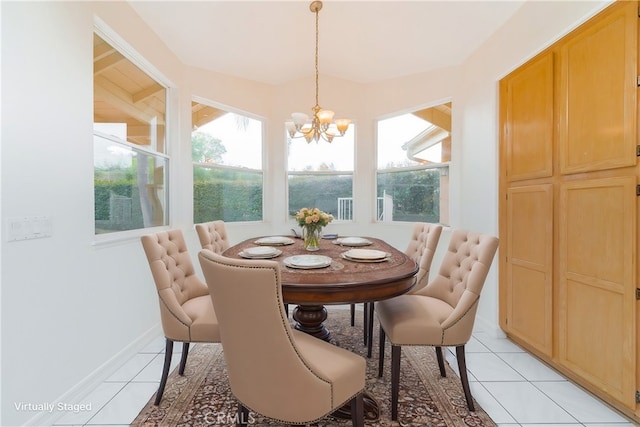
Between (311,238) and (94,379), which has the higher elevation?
(311,238)

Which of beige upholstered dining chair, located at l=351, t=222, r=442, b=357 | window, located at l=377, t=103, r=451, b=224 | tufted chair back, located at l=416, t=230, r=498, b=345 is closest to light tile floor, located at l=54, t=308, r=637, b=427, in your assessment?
tufted chair back, located at l=416, t=230, r=498, b=345

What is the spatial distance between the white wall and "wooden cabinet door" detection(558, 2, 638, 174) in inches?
6.7

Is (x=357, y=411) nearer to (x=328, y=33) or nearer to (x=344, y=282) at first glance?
(x=344, y=282)

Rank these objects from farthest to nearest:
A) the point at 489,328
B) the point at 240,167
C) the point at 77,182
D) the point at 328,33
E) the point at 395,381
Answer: the point at 240,167
the point at 328,33
the point at 489,328
the point at 77,182
the point at 395,381

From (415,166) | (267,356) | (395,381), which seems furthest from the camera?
(415,166)

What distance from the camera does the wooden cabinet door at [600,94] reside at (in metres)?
1.62

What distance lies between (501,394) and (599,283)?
0.90 meters

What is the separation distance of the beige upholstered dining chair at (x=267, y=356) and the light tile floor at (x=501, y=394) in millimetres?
979

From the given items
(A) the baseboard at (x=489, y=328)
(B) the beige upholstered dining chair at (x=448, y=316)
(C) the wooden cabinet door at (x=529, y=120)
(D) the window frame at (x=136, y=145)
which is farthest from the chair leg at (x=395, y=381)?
(D) the window frame at (x=136, y=145)

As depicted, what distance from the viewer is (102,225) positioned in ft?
7.04

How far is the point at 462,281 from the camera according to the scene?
189 centimetres

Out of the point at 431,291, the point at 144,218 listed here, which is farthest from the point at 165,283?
the point at 431,291

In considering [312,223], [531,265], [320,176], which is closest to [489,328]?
[531,265]

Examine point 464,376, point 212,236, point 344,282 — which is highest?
point 212,236
